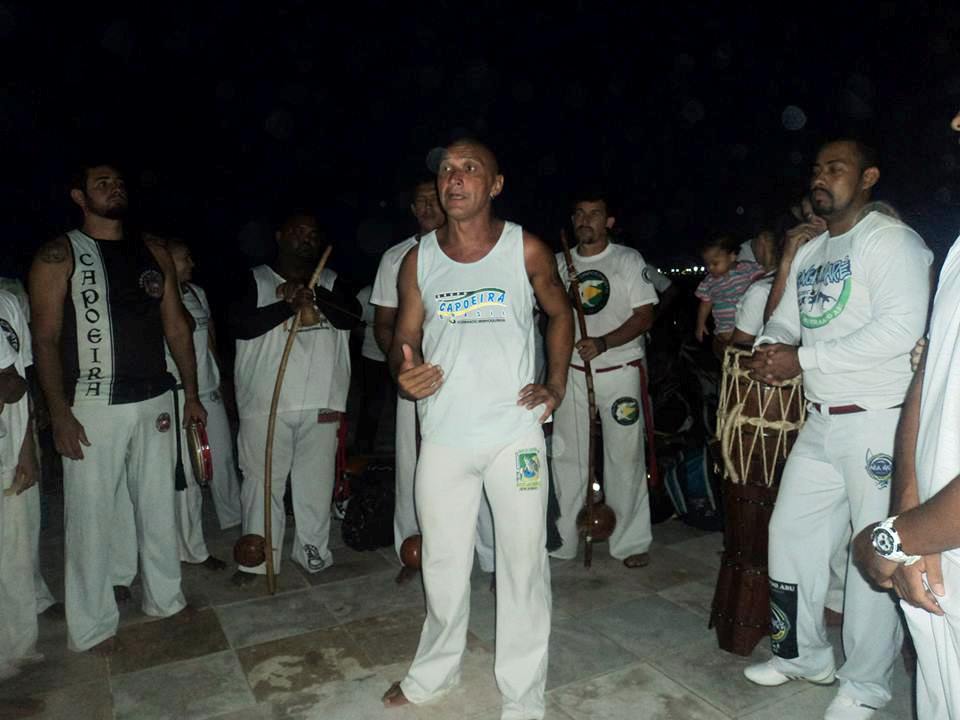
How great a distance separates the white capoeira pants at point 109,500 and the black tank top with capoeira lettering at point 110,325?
0.09 m

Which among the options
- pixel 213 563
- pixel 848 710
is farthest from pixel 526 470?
pixel 213 563

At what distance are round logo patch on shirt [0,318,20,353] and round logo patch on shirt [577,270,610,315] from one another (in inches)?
122

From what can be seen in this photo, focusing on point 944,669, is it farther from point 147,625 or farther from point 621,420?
point 147,625

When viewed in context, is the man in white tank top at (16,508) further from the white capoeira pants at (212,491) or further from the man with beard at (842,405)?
the man with beard at (842,405)

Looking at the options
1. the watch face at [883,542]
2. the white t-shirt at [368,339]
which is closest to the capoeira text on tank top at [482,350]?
the watch face at [883,542]

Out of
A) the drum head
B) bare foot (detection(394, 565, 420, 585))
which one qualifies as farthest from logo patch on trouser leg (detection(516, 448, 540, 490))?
the drum head

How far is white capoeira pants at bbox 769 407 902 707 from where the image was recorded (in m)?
2.76

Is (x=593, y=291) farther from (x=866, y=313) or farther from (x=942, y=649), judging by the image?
(x=942, y=649)

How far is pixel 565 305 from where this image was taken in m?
2.97

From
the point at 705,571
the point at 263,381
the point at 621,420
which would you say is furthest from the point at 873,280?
the point at 263,381

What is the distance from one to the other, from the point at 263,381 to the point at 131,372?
91 centimetres

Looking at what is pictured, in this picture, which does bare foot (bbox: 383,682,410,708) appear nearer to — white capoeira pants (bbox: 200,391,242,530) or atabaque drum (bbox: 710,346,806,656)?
atabaque drum (bbox: 710,346,806,656)

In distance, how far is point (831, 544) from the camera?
9.91ft

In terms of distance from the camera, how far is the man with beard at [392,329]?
411cm
